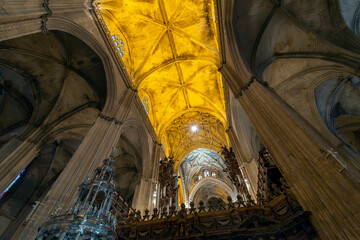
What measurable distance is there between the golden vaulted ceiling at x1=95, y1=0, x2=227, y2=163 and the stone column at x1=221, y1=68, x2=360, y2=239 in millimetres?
6193

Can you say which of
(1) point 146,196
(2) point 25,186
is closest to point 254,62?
(1) point 146,196

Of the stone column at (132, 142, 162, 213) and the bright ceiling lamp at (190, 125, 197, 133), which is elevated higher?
the bright ceiling lamp at (190, 125, 197, 133)

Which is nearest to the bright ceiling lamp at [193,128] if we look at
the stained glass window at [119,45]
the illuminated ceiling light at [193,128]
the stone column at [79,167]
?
the illuminated ceiling light at [193,128]

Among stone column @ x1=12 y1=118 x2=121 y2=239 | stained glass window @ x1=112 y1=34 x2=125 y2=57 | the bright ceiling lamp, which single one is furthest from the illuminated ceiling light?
stone column @ x1=12 y1=118 x2=121 y2=239

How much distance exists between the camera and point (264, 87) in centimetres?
500

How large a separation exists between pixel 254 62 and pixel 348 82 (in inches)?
184

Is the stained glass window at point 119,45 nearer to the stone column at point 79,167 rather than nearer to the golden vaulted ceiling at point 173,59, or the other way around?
the golden vaulted ceiling at point 173,59

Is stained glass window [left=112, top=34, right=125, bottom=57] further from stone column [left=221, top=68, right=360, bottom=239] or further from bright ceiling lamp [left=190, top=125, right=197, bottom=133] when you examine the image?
bright ceiling lamp [left=190, top=125, right=197, bottom=133]

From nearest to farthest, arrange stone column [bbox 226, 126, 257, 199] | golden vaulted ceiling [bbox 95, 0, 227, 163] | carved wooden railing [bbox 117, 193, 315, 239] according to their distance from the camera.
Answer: carved wooden railing [bbox 117, 193, 315, 239] < stone column [bbox 226, 126, 257, 199] < golden vaulted ceiling [bbox 95, 0, 227, 163]

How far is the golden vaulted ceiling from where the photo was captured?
9422 mm

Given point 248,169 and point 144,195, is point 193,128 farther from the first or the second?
point 144,195

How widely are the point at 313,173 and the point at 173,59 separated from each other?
10.4m

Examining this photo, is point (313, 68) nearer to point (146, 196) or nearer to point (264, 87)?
point (264, 87)

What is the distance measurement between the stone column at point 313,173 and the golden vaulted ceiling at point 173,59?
619cm
